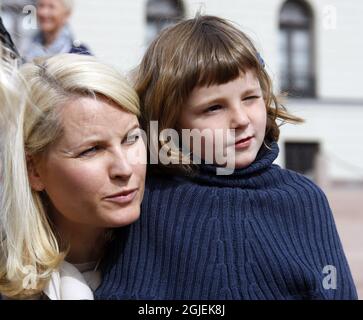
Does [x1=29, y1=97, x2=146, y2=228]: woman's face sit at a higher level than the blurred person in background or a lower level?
lower

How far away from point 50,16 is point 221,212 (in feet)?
6.90

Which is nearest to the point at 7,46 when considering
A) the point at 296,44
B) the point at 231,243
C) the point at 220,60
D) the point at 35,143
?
the point at 35,143

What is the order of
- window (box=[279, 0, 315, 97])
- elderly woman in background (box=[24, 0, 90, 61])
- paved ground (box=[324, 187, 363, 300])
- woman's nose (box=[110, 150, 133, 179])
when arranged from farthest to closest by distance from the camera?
window (box=[279, 0, 315, 97]) → paved ground (box=[324, 187, 363, 300]) → elderly woman in background (box=[24, 0, 90, 61]) → woman's nose (box=[110, 150, 133, 179])

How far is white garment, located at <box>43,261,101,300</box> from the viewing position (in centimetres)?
174

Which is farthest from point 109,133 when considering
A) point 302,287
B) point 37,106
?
point 302,287

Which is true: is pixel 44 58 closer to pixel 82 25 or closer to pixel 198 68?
pixel 198 68

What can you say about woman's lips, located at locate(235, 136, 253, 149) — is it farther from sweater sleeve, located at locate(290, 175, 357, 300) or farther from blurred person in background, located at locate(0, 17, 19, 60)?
blurred person in background, located at locate(0, 17, 19, 60)

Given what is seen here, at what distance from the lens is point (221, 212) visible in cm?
177

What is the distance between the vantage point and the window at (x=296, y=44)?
570 inches

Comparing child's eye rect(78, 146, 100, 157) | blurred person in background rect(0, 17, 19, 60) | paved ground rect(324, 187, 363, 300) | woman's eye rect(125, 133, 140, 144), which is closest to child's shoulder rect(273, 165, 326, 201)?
woman's eye rect(125, 133, 140, 144)

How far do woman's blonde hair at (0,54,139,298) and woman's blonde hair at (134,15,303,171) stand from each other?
0.31 feet

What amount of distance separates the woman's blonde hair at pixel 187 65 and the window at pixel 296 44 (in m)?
12.7

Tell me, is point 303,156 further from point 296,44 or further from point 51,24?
point 51,24
